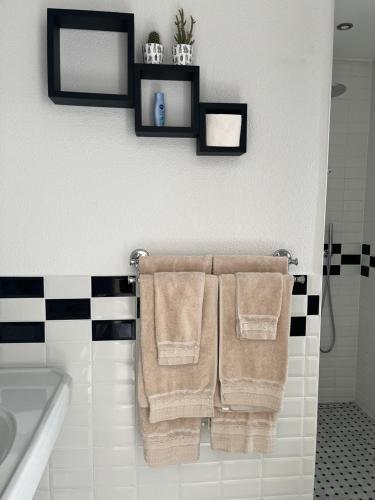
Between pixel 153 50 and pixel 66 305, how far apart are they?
0.87 meters

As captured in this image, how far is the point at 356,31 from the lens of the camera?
2123 millimetres

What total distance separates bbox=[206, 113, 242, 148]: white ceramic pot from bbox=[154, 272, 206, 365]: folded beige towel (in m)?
0.43

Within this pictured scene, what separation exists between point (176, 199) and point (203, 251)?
0.67 feet

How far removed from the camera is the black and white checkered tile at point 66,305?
1.42 m

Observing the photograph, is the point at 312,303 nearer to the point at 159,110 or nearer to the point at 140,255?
the point at 140,255

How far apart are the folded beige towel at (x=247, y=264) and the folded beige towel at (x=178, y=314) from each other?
10 cm

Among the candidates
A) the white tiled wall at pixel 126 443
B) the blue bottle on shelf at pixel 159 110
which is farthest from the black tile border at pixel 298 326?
the blue bottle on shelf at pixel 159 110

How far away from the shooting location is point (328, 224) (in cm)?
271

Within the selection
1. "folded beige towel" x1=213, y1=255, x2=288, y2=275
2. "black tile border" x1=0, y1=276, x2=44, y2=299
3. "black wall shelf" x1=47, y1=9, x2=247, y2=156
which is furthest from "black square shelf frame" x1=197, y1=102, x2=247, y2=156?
"black tile border" x1=0, y1=276, x2=44, y2=299

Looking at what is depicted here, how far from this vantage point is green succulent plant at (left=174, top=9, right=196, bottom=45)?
1352 mm

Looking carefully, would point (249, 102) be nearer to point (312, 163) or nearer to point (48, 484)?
point (312, 163)

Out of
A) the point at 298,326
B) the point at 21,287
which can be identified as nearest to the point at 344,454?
the point at 298,326

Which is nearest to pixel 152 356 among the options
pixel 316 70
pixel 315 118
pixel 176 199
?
pixel 176 199

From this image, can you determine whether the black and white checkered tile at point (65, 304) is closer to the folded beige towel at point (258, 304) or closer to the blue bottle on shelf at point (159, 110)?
the folded beige towel at point (258, 304)
